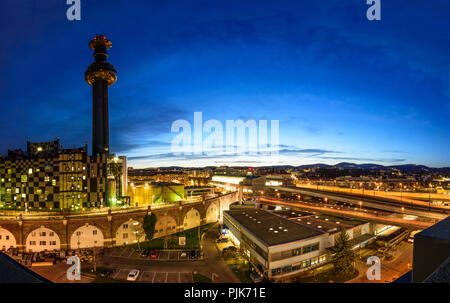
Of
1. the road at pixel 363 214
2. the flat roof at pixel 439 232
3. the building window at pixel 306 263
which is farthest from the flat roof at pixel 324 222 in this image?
the flat roof at pixel 439 232

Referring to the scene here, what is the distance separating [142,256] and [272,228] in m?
17.0

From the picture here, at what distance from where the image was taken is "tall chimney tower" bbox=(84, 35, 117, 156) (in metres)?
47.7

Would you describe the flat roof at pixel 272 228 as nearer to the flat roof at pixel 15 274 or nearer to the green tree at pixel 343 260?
the green tree at pixel 343 260

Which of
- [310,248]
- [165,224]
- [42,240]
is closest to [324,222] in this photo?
[310,248]

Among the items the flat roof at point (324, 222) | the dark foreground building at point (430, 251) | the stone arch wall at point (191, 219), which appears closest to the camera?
the dark foreground building at point (430, 251)

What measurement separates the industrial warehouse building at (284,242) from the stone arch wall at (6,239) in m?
29.6

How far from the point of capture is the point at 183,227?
39719 mm

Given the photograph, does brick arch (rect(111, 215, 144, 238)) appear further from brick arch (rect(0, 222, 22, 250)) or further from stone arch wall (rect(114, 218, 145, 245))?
brick arch (rect(0, 222, 22, 250))

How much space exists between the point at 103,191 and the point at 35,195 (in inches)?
438

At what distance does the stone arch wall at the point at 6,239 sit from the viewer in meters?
29.7

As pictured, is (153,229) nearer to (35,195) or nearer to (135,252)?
(135,252)

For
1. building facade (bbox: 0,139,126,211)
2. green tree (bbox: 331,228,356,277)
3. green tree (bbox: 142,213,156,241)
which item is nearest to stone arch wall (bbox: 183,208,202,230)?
green tree (bbox: 142,213,156,241)

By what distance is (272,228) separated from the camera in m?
29.2

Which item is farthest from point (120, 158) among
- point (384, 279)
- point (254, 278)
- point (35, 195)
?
point (384, 279)
